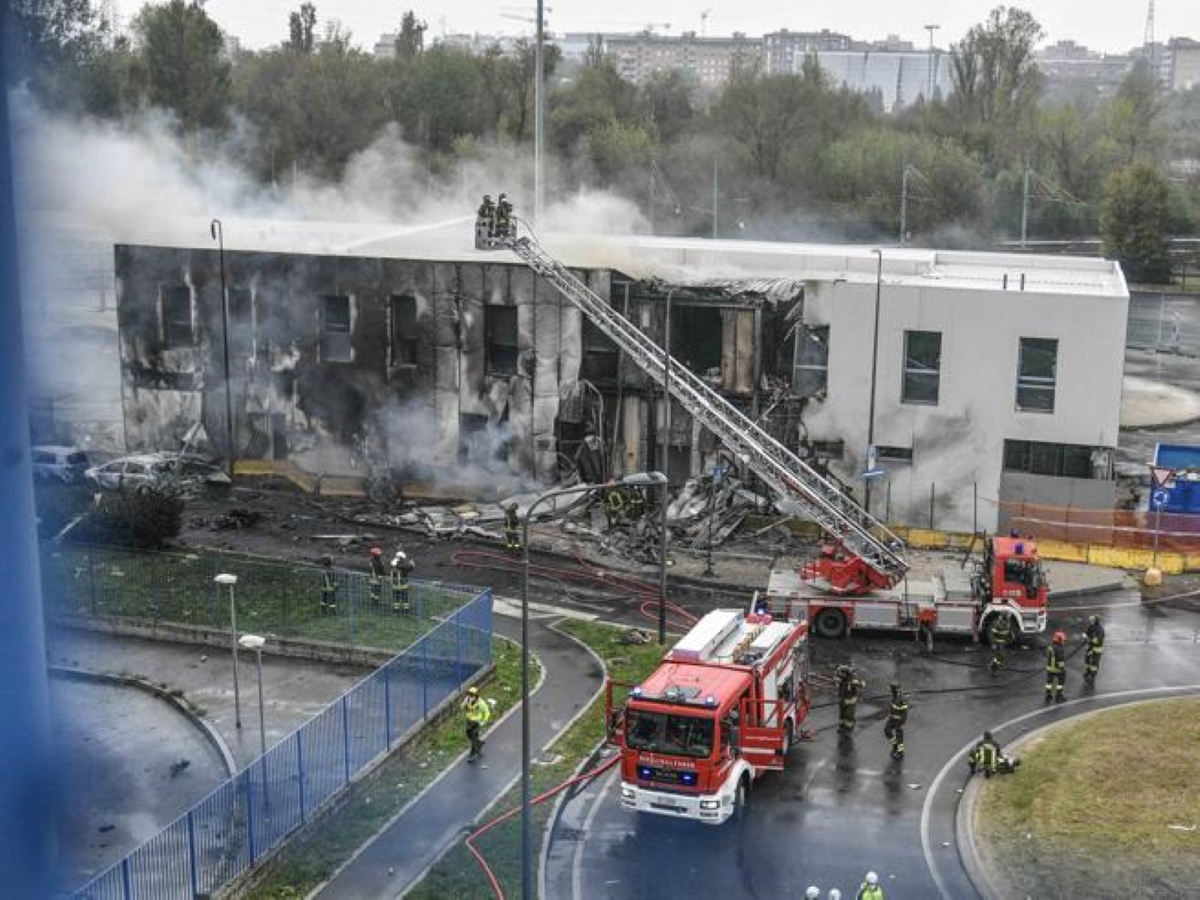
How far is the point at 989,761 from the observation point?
69.2 ft

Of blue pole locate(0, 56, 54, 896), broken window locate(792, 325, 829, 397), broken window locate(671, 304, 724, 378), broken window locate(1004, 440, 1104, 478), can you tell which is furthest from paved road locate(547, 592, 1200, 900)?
blue pole locate(0, 56, 54, 896)

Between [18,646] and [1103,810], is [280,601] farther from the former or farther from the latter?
[18,646]

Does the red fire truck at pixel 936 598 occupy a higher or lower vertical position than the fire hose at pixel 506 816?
higher

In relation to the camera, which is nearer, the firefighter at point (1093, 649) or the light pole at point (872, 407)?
the firefighter at point (1093, 649)

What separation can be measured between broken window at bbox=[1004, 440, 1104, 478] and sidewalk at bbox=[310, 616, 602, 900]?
14.3 metres

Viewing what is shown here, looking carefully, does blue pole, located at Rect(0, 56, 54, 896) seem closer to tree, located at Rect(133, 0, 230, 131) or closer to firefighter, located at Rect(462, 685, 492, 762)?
firefighter, located at Rect(462, 685, 492, 762)

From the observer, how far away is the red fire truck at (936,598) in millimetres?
27109

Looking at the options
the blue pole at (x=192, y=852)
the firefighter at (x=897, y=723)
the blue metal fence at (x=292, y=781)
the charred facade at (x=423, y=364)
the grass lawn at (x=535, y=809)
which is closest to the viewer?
the blue metal fence at (x=292, y=781)

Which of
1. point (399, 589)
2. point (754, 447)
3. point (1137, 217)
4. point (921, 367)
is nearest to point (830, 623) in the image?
point (754, 447)

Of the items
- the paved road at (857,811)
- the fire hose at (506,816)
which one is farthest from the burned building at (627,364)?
the fire hose at (506,816)

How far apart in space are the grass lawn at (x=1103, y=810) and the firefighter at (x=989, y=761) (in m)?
0.20

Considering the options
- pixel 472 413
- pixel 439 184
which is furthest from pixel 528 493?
pixel 439 184

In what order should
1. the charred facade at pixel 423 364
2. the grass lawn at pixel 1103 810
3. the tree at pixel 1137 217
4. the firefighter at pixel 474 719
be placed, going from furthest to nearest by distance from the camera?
the tree at pixel 1137 217, the charred facade at pixel 423 364, the firefighter at pixel 474 719, the grass lawn at pixel 1103 810

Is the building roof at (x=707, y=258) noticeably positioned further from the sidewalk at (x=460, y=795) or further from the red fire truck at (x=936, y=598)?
the sidewalk at (x=460, y=795)
